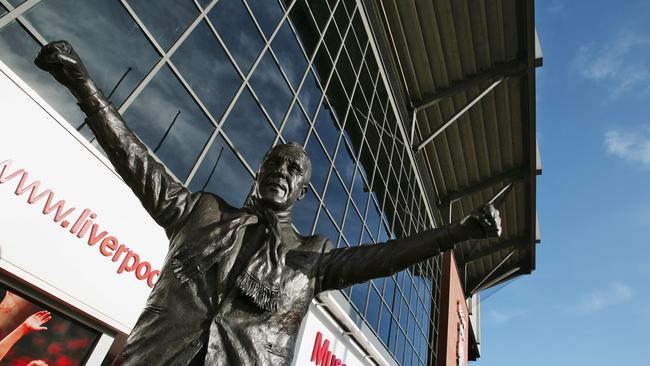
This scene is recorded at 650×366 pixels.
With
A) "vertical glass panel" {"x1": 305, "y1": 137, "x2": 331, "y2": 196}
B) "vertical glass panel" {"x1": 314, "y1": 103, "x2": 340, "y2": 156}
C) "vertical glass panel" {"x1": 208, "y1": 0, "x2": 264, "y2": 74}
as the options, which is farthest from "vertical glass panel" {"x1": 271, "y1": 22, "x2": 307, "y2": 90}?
"vertical glass panel" {"x1": 305, "y1": 137, "x2": 331, "y2": 196}

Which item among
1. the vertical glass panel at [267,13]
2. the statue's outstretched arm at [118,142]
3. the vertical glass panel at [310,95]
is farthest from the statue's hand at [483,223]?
the vertical glass panel at [310,95]

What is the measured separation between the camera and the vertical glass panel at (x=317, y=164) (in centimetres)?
846

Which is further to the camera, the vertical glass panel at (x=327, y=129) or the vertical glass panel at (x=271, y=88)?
the vertical glass panel at (x=327, y=129)

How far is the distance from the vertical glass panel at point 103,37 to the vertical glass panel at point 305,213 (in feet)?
11.5

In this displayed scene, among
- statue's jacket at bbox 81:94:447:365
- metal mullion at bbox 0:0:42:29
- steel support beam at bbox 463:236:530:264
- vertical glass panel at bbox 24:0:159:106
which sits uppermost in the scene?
steel support beam at bbox 463:236:530:264

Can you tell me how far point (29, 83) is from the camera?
12.3 feet

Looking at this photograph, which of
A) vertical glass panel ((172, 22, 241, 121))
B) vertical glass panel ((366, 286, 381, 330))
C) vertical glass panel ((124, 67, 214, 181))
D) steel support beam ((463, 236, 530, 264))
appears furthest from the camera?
steel support beam ((463, 236, 530, 264))

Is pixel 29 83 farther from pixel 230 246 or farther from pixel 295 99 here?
pixel 295 99

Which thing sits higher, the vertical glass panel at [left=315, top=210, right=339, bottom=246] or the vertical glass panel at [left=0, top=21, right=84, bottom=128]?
the vertical glass panel at [left=315, top=210, right=339, bottom=246]

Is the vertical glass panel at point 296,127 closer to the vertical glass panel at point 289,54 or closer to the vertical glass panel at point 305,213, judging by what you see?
the vertical glass panel at point 289,54

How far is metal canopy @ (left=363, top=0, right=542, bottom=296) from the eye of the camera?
12.6 m

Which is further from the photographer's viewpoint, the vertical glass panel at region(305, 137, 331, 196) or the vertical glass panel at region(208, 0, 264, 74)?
the vertical glass panel at region(305, 137, 331, 196)

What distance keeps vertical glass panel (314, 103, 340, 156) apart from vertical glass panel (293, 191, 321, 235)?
4.40 ft

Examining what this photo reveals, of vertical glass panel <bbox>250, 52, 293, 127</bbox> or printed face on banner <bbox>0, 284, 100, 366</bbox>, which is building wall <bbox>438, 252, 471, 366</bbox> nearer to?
vertical glass panel <bbox>250, 52, 293, 127</bbox>
